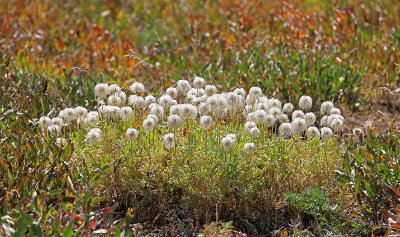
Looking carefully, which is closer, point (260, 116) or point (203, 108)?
point (260, 116)

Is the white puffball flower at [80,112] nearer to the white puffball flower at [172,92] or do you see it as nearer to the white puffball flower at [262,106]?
the white puffball flower at [172,92]

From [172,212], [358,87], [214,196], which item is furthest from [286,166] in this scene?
[358,87]

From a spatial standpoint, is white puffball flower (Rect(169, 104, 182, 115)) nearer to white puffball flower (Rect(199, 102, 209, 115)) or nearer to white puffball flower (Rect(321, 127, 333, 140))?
white puffball flower (Rect(199, 102, 209, 115))

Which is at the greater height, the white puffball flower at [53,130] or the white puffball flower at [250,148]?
the white puffball flower at [250,148]

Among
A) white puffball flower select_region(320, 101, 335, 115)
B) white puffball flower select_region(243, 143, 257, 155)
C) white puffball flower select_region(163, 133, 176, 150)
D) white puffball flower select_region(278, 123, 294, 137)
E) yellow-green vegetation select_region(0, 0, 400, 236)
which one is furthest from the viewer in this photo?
white puffball flower select_region(320, 101, 335, 115)

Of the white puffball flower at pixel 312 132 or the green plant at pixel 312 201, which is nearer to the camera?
the green plant at pixel 312 201

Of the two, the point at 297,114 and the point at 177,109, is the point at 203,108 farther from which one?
the point at 297,114

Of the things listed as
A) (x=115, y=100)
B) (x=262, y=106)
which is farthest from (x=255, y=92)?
(x=115, y=100)

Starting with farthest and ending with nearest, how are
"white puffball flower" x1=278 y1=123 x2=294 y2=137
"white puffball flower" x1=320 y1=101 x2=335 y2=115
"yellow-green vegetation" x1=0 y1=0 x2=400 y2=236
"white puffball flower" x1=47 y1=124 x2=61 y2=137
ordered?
"white puffball flower" x1=320 y1=101 x2=335 y2=115, "white puffball flower" x1=47 y1=124 x2=61 y2=137, "white puffball flower" x1=278 y1=123 x2=294 y2=137, "yellow-green vegetation" x1=0 y1=0 x2=400 y2=236

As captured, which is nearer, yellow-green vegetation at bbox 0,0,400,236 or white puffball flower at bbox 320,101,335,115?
yellow-green vegetation at bbox 0,0,400,236

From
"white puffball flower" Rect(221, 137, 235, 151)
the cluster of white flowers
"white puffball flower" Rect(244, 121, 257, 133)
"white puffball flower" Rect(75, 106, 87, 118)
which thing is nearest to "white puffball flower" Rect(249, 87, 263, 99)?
the cluster of white flowers

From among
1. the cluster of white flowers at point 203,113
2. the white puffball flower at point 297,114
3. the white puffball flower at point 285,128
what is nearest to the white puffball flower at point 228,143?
the cluster of white flowers at point 203,113

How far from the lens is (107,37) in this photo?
23.6 ft

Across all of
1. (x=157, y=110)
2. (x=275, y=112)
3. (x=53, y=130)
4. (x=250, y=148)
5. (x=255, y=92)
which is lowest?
(x=53, y=130)
